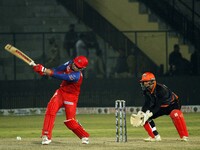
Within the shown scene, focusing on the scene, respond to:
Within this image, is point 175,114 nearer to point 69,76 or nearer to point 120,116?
point 120,116

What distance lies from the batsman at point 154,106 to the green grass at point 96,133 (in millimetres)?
440

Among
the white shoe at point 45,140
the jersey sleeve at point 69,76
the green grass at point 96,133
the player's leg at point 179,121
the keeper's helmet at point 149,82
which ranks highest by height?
the jersey sleeve at point 69,76

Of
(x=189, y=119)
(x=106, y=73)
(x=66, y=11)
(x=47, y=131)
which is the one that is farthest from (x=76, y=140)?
(x=66, y=11)

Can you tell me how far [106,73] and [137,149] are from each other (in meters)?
16.1

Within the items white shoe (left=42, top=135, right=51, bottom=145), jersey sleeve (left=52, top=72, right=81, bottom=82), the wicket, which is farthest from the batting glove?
white shoe (left=42, top=135, right=51, bottom=145)

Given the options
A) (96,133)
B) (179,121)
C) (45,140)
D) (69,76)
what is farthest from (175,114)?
(96,133)

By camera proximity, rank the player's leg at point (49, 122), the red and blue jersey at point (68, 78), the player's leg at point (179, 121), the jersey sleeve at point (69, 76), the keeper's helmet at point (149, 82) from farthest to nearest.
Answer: the player's leg at point (179, 121), the keeper's helmet at point (149, 82), the player's leg at point (49, 122), the red and blue jersey at point (68, 78), the jersey sleeve at point (69, 76)

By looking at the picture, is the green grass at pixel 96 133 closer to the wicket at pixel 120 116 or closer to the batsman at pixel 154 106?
the wicket at pixel 120 116

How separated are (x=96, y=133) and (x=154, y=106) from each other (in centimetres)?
524

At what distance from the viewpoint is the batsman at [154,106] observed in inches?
921

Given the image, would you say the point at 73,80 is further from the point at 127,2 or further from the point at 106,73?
the point at 127,2

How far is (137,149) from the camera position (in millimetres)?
21750

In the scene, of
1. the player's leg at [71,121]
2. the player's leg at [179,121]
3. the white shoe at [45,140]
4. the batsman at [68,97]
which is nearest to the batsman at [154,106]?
the player's leg at [179,121]

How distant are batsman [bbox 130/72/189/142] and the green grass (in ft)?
1.45
